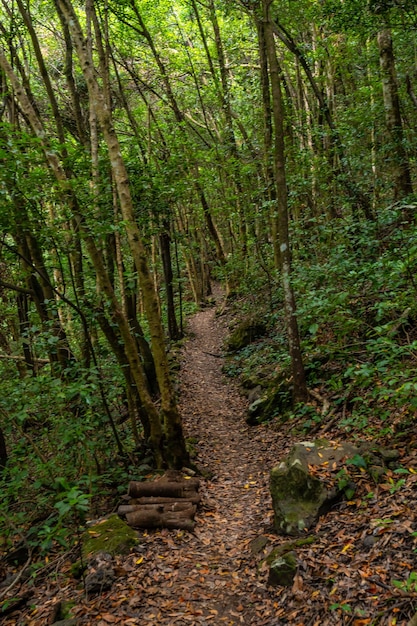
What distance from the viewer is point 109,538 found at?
197 inches

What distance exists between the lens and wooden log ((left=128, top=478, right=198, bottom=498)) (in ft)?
19.5

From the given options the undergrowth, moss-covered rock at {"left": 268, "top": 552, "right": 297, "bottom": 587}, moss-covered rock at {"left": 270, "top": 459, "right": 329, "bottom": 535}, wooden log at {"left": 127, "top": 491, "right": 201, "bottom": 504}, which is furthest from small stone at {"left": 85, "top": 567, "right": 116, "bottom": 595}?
the undergrowth

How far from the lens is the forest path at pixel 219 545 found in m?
3.97

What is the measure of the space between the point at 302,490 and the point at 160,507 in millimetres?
2093

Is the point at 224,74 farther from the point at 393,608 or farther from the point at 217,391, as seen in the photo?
the point at 393,608

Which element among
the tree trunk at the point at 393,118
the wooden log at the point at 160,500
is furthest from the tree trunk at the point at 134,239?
the tree trunk at the point at 393,118

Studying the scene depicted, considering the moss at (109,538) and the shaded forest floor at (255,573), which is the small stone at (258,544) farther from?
the moss at (109,538)

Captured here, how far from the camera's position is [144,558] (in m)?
4.73

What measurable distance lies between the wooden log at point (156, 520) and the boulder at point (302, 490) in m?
1.31

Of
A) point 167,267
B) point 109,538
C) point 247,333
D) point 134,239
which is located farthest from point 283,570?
point 167,267

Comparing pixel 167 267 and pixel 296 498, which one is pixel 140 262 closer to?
pixel 296 498

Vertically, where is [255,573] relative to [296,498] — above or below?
below

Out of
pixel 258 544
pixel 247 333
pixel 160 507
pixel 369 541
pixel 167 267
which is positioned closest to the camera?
pixel 369 541

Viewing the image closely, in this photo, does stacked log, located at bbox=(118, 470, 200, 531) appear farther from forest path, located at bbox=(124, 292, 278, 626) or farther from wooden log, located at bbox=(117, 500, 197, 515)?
forest path, located at bbox=(124, 292, 278, 626)
